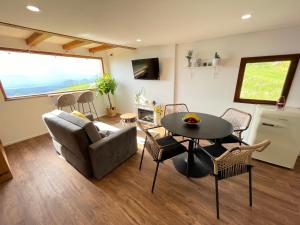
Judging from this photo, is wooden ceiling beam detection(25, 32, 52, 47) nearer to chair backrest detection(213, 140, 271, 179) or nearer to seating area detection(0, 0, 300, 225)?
seating area detection(0, 0, 300, 225)

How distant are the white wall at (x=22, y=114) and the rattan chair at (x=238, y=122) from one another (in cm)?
408

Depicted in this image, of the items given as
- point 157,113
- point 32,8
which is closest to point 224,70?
point 157,113

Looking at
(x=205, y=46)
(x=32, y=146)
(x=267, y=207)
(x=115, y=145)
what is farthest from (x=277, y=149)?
(x=32, y=146)

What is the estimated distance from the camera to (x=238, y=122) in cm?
223

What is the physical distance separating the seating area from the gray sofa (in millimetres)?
17

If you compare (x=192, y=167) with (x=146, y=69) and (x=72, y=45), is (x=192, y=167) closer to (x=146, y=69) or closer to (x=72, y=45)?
(x=146, y=69)

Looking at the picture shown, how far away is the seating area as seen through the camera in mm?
1440

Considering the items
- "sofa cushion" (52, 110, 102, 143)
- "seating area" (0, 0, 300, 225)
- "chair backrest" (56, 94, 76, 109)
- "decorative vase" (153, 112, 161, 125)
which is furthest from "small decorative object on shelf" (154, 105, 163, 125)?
"chair backrest" (56, 94, 76, 109)

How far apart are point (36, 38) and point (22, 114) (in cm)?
174

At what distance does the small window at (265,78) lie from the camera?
7.37ft

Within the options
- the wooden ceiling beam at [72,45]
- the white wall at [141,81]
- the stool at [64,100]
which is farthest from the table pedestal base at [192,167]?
the wooden ceiling beam at [72,45]

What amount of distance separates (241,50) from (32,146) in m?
4.73

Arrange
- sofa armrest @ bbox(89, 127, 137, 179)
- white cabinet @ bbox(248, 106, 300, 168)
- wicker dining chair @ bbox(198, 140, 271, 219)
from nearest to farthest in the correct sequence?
wicker dining chair @ bbox(198, 140, 271, 219), sofa armrest @ bbox(89, 127, 137, 179), white cabinet @ bbox(248, 106, 300, 168)

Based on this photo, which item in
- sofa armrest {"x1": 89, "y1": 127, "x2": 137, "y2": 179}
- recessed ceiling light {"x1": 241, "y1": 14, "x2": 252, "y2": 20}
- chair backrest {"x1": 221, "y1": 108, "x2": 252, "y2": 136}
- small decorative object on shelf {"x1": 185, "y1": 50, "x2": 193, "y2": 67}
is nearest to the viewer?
recessed ceiling light {"x1": 241, "y1": 14, "x2": 252, "y2": 20}
